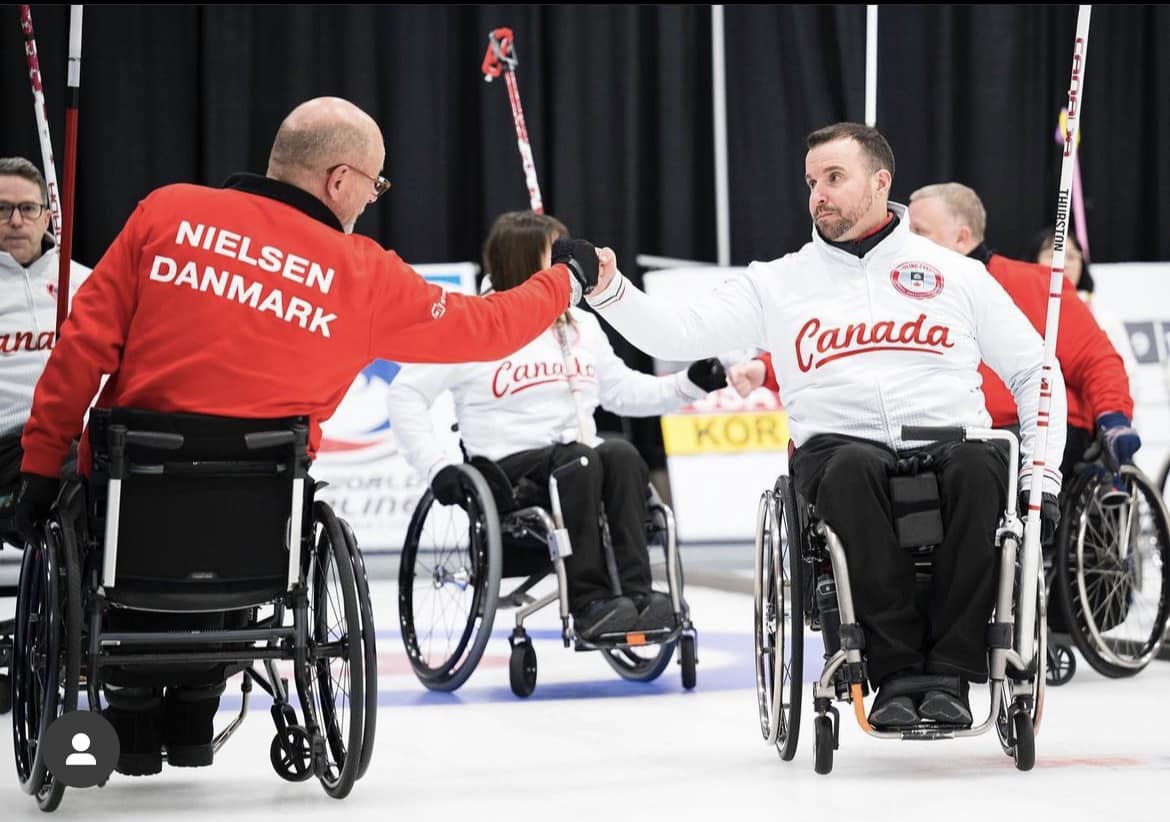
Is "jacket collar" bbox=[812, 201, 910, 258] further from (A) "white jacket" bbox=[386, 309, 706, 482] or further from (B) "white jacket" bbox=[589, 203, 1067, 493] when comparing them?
(A) "white jacket" bbox=[386, 309, 706, 482]

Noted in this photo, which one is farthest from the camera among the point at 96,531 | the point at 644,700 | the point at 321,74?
the point at 321,74

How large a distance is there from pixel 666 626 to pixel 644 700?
164 millimetres

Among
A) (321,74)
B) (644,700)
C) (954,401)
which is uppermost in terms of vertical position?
(321,74)

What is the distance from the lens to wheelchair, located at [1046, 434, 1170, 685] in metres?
3.87

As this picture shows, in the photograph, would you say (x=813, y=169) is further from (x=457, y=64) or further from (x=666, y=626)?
(x=457, y=64)

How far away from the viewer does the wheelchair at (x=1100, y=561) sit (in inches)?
152

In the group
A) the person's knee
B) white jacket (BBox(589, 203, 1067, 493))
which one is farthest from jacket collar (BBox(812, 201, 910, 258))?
the person's knee

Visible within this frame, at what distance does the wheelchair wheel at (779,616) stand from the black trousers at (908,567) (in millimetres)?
81

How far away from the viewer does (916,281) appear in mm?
3078

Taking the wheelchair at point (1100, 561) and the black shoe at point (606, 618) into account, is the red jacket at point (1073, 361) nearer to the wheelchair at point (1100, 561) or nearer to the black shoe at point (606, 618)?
the wheelchair at point (1100, 561)

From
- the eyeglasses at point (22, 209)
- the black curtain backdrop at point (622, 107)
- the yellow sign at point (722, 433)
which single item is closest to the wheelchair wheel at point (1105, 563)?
the eyeglasses at point (22, 209)

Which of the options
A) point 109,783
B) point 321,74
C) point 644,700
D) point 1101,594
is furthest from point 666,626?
point 321,74

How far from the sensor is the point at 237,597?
2.60 metres

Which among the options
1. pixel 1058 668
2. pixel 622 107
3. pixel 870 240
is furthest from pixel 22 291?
pixel 622 107
